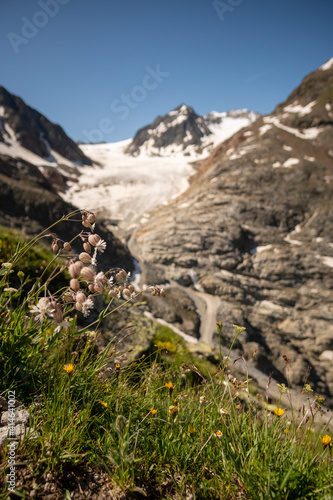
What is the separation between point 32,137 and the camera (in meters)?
120

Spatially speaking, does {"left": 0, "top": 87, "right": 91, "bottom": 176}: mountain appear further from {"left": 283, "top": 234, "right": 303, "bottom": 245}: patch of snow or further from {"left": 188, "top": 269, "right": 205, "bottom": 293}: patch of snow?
{"left": 283, "top": 234, "right": 303, "bottom": 245}: patch of snow

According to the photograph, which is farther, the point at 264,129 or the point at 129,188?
the point at 129,188

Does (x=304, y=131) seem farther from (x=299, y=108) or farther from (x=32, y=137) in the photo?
(x=32, y=137)

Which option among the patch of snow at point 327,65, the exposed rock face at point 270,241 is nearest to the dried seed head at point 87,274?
the exposed rock face at point 270,241

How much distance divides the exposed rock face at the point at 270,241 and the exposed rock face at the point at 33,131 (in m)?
89.2

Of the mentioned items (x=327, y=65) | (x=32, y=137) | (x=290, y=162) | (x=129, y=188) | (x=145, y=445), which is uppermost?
(x=32, y=137)

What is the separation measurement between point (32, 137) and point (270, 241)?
405 feet

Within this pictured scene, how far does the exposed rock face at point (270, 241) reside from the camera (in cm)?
4038

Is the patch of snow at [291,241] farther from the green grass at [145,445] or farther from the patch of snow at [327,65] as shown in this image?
the patch of snow at [327,65]

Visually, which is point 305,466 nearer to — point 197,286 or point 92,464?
point 92,464

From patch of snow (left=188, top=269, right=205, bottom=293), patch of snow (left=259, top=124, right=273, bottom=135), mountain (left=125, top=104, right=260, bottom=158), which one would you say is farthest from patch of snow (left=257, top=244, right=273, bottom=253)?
mountain (left=125, top=104, right=260, bottom=158)

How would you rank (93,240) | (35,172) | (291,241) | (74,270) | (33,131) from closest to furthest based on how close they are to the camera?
(74,270)
(93,240)
(291,241)
(35,172)
(33,131)

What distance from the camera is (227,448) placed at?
5.80 feet

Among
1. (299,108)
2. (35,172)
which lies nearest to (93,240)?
(35,172)
